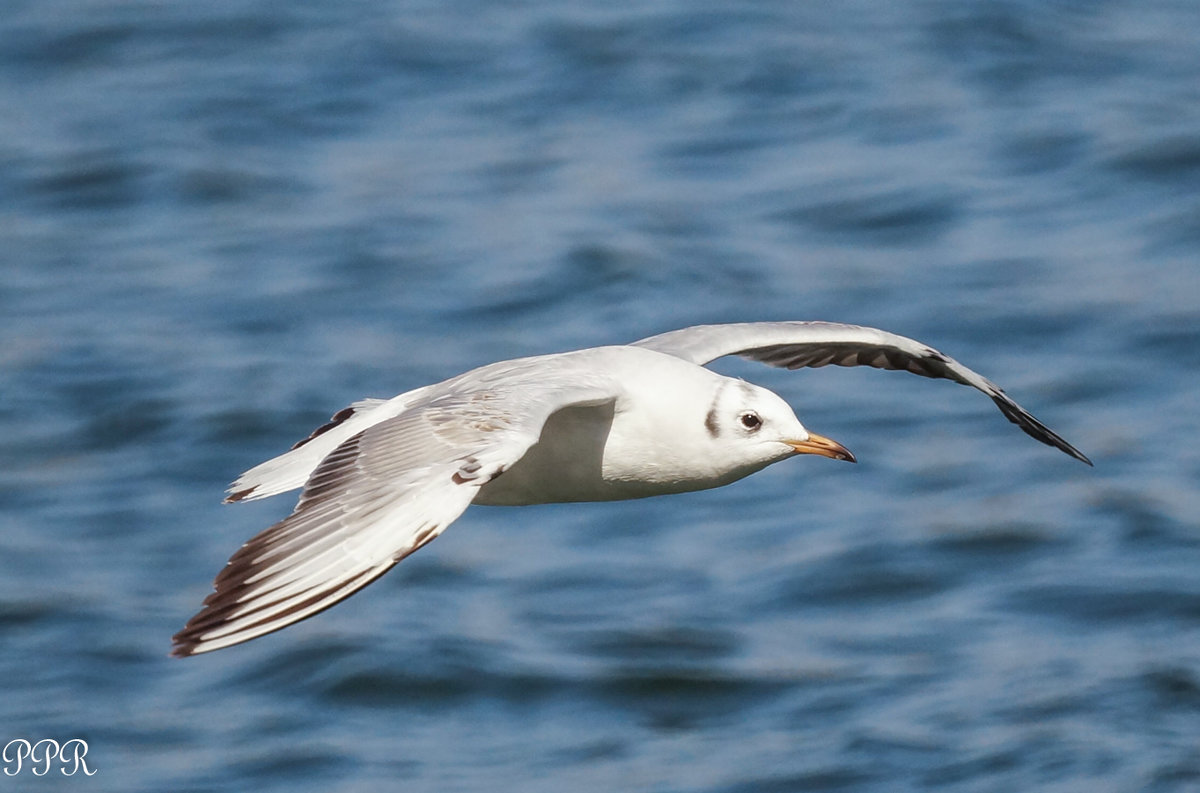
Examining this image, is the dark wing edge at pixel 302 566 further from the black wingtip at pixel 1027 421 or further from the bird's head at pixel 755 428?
the black wingtip at pixel 1027 421

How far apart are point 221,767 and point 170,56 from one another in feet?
46.8

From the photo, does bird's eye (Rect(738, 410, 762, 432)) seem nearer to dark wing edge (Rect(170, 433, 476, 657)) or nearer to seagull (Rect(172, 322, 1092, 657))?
seagull (Rect(172, 322, 1092, 657))

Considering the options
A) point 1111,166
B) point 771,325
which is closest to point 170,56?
point 1111,166

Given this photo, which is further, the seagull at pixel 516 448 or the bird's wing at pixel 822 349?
the bird's wing at pixel 822 349

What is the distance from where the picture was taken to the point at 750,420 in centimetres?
821

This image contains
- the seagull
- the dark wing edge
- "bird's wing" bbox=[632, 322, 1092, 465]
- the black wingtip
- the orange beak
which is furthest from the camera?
the black wingtip

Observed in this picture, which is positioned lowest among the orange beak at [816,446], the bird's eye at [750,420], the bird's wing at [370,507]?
the orange beak at [816,446]

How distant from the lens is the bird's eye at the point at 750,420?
8195 mm

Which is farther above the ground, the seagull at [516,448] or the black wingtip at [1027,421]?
the seagull at [516,448]

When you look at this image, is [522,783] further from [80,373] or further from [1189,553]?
[80,373]

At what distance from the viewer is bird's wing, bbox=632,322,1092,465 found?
30.3 feet

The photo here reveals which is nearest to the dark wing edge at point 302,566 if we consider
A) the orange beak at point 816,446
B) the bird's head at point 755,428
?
the bird's head at point 755,428

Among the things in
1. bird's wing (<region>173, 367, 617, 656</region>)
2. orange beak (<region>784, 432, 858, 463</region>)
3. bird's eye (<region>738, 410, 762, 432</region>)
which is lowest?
orange beak (<region>784, 432, 858, 463</region>)

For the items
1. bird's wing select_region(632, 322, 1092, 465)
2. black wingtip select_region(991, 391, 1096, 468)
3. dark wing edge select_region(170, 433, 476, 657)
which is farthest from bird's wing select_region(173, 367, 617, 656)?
black wingtip select_region(991, 391, 1096, 468)
